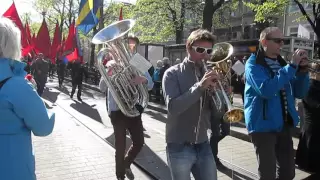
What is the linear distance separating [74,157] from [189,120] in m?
3.36

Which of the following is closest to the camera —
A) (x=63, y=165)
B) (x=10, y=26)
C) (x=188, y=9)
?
(x=10, y=26)

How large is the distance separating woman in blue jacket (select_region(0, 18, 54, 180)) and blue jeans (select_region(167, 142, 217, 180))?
1.01m

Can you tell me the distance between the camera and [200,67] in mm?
2672

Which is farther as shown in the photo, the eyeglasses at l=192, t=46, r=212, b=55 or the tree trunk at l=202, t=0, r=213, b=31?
the tree trunk at l=202, t=0, r=213, b=31

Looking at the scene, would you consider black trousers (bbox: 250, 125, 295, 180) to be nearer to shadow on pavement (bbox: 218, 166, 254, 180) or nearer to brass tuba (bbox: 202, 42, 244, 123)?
brass tuba (bbox: 202, 42, 244, 123)

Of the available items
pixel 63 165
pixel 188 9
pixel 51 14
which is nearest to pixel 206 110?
pixel 63 165

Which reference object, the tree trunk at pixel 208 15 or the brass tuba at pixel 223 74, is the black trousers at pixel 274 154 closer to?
the brass tuba at pixel 223 74

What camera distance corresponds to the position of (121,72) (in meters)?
3.79

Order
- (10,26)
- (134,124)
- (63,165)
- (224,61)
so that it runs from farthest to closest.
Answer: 1. (63,165)
2. (134,124)
3. (224,61)
4. (10,26)

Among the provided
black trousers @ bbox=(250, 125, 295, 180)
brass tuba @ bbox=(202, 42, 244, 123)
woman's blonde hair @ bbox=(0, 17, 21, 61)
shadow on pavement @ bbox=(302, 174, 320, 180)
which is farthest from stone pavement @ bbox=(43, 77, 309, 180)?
woman's blonde hair @ bbox=(0, 17, 21, 61)

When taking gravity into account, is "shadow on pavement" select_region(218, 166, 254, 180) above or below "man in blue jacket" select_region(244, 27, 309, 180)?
below

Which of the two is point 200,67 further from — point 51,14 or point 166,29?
point 51,14

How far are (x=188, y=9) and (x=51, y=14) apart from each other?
72.8ft

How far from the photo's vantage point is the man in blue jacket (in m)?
2.93
